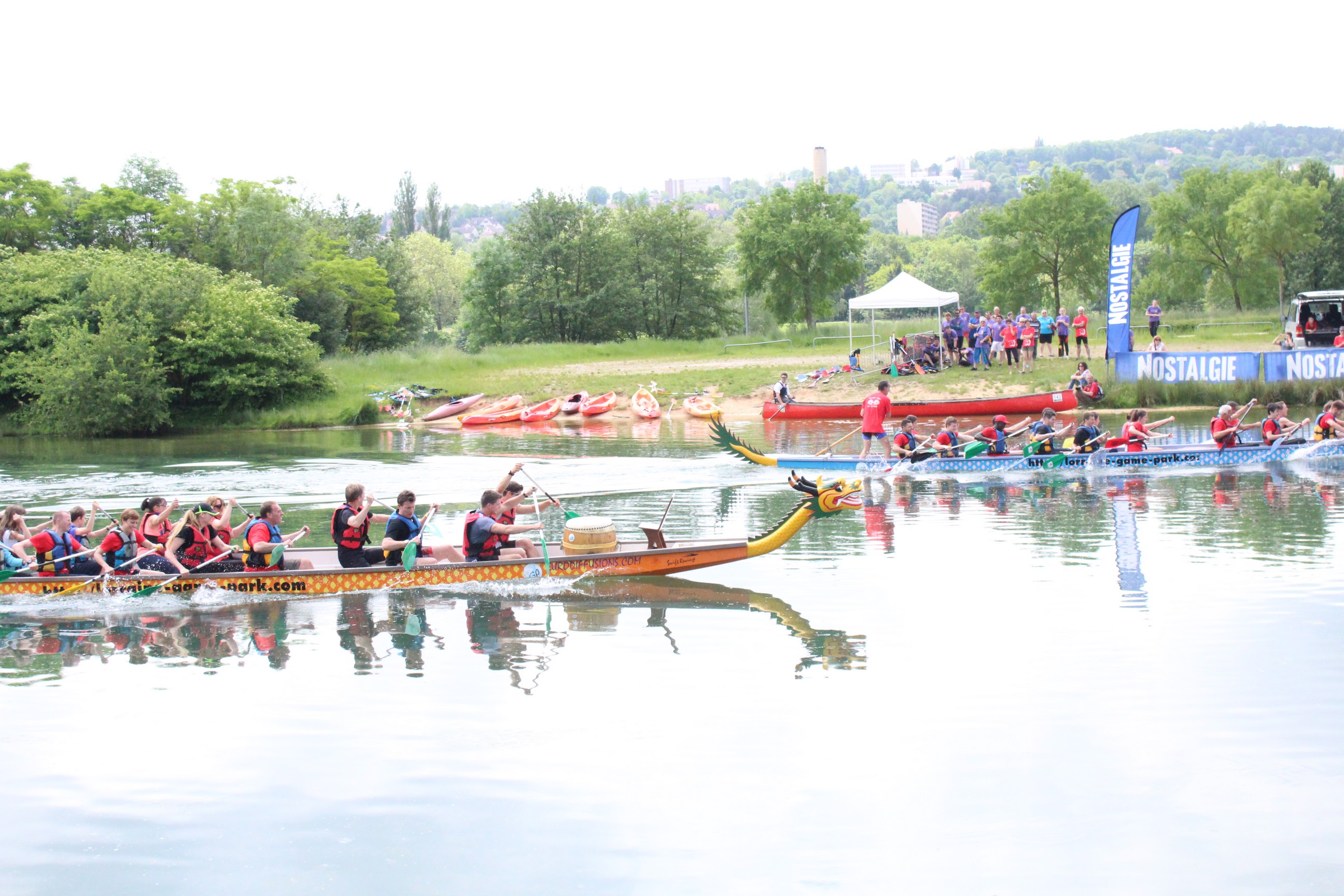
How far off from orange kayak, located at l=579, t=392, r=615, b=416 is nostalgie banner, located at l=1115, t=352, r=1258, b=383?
15435 millimetres

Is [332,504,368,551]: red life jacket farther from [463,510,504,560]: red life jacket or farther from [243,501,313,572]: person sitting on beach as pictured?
[463,510,504,560]: red life jacket

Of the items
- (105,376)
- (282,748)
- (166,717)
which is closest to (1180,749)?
(282,748)

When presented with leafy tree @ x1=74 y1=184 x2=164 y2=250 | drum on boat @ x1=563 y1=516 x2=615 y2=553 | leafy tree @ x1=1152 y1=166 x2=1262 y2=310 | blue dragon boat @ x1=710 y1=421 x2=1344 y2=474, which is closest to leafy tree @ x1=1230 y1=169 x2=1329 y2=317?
leafy tree @ x1=1152 y1=166 x2=1262 y2=310

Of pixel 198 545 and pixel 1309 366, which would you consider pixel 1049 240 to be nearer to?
pixel 1309 366

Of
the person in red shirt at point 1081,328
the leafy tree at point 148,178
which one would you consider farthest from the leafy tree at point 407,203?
the person in red shirt at point 1081,328

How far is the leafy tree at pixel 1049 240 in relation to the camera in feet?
140

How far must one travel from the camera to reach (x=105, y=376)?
119 ft

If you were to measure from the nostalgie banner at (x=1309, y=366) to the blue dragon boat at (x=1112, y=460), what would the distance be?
26.9ft

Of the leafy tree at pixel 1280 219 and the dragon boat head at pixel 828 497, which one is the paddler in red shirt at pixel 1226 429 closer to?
the dragon boat head at pixel 828 497

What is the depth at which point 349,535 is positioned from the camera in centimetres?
1290

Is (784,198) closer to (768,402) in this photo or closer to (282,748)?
(768,402)

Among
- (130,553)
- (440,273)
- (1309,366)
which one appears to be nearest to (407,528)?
(130,553)

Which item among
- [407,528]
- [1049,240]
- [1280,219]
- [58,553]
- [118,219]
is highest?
[118,219]

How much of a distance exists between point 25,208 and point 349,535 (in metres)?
42.6
